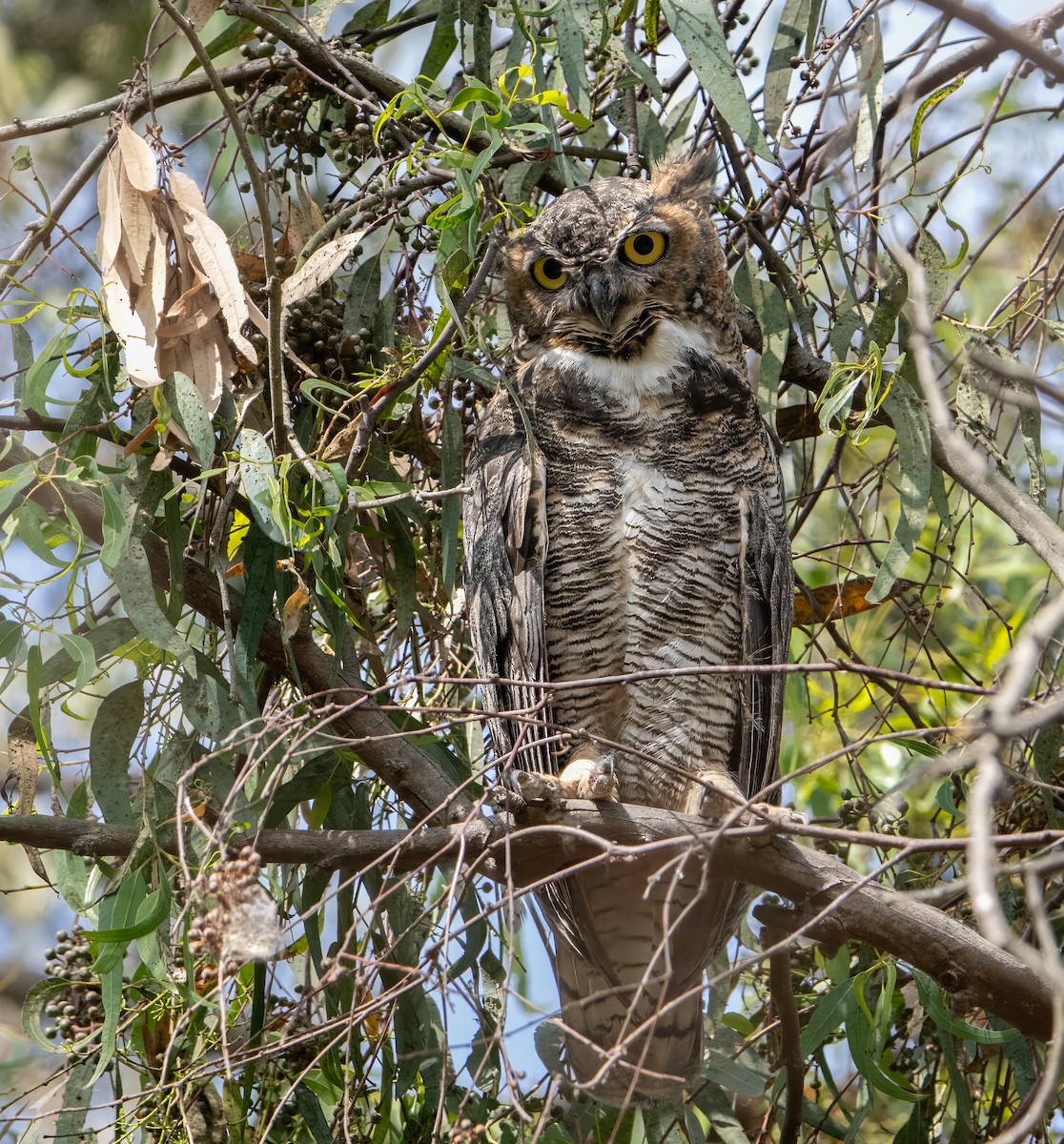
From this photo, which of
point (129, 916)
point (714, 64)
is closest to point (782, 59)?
point (714, 64)

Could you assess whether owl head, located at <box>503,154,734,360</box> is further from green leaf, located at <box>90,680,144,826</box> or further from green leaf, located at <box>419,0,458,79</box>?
green leaf, located at <box>90,680,144,826</box>

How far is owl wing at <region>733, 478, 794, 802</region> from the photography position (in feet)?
8.29

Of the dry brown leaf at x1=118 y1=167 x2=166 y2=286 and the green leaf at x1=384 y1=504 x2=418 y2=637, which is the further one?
the green leaf at x1=384 y1=504 x2=418 y2=637

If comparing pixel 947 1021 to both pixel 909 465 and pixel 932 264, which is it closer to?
pixel 909 465

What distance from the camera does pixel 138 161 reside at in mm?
2086

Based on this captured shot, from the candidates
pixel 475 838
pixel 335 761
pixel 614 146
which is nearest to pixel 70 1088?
pixel 335 761

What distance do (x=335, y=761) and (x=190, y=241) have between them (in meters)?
0.96

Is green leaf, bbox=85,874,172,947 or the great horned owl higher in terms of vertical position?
the great horned owl

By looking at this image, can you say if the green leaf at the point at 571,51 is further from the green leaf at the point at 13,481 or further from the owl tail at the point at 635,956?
the owl tail at the point at 635,956

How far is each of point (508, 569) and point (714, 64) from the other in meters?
1.01

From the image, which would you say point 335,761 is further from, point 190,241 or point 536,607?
point 190,241

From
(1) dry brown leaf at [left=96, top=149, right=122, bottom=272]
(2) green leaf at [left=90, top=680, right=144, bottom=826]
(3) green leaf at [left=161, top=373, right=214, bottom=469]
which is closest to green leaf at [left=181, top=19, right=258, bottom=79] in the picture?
(1) dry brown leaf at [left=96, top=149, right=122, bottom=272]

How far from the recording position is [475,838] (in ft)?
5.99

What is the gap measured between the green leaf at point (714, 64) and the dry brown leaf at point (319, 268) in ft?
2.20
